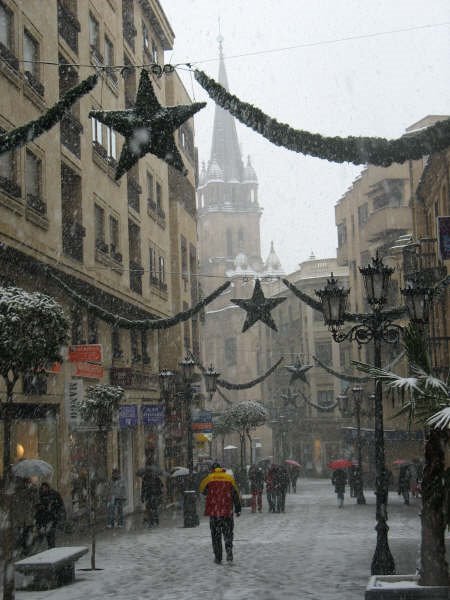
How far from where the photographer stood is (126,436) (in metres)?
33.7

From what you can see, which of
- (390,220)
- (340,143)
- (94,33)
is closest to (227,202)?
(390,220)

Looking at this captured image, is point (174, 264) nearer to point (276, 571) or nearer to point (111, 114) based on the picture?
point (276, 571)

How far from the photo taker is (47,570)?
13.5m

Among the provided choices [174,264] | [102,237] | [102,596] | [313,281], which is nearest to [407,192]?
[174,264]

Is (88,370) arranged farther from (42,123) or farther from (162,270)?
(42,123)

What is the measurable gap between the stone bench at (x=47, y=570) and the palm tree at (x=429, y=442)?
556 centimetres

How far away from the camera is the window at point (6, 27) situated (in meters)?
20.8

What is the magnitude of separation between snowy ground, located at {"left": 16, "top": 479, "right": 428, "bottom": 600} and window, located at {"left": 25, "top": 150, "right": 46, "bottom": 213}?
7494 millimetres

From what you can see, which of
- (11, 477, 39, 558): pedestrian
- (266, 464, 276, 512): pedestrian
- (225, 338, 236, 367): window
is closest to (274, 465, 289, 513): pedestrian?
(266, 464, 276, 512): pedestrian

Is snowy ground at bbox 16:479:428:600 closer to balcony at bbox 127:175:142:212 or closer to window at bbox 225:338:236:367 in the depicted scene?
balcony at bbox 127:175:142:212

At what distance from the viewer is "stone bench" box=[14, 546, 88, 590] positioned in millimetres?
13523

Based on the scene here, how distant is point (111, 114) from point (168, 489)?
2986cm

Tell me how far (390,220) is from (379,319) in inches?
1569

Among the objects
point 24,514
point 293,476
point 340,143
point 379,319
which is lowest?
point 293,476
